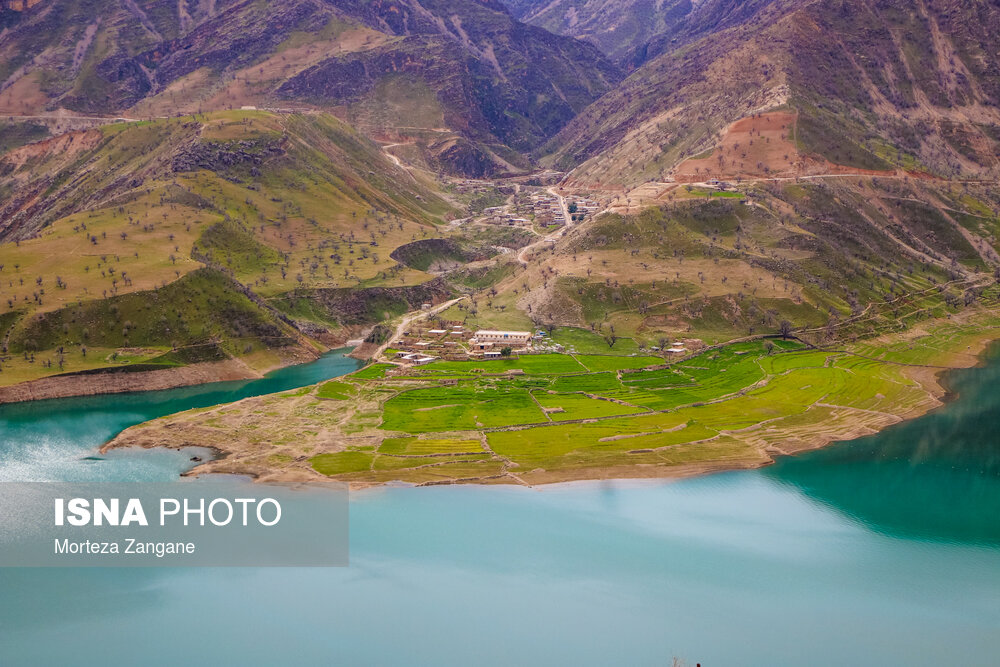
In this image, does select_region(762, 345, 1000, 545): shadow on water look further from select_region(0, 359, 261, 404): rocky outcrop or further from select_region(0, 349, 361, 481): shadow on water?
select_region(0, 359, 261, 404): rocky outcrop

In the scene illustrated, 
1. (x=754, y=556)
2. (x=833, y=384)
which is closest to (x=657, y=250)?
(x=833, y=384)

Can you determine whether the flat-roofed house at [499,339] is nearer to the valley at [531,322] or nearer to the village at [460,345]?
the village at [460,345]

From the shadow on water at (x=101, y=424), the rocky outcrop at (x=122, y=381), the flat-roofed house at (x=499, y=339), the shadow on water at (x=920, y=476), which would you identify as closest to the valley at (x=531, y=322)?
the rocky outcrop at (x=122, y=381)

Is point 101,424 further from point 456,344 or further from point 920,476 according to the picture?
point 920,476

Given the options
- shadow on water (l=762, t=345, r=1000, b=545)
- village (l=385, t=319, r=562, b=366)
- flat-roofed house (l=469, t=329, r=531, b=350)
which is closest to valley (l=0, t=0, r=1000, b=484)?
village (l=385, t=319, r=562, b=366)

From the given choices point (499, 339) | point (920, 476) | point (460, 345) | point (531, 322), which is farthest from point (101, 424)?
point (920, 476)
